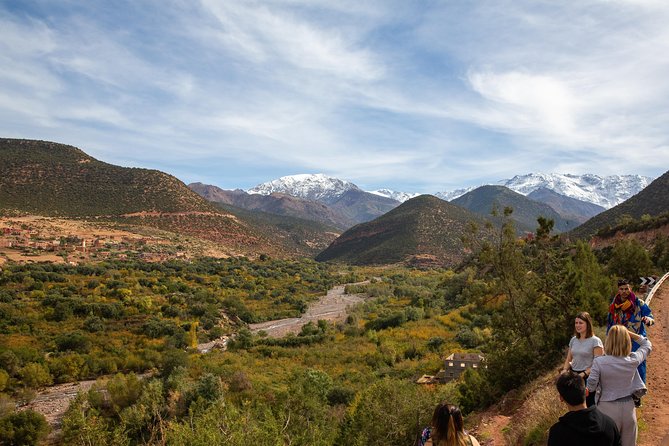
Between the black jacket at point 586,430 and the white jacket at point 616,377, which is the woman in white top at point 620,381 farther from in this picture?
the black jacket at point 586,430

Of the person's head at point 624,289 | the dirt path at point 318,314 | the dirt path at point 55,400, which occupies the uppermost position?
the person's head at point 624,289

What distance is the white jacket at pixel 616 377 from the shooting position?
3.97 meters

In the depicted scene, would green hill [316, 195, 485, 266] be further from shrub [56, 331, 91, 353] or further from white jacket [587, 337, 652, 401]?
white jacket [587, 337, 652, 401]

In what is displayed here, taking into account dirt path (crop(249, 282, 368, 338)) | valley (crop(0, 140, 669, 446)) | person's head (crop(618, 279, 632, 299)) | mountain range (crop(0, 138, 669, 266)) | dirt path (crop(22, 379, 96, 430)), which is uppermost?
mountain range (crop(0, 138, 669, 266))

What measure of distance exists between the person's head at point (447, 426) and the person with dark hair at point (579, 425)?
667 millimetres

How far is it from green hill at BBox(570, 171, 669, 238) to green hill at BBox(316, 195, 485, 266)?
74.0 feet

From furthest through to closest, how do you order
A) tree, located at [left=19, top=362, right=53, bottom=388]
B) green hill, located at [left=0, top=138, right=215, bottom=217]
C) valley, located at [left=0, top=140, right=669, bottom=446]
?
green hill, located at [left=0, top=138, right=215, bottom=217] < tree, located at [left=19, top=362, right=53, bottom=388] < valley, located at [left=0, top=140, right=669, bottom=446]

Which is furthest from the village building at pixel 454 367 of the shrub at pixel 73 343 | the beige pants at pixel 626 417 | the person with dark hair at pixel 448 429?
the shrub at pixel 73 343

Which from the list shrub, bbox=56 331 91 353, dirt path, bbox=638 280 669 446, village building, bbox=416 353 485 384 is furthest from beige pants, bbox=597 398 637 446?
shrub, bbox=56 331 91 353

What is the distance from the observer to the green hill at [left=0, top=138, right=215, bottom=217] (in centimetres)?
6550

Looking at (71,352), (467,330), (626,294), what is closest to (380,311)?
(467,330)

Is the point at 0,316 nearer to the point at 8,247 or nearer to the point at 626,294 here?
the point at 8,247

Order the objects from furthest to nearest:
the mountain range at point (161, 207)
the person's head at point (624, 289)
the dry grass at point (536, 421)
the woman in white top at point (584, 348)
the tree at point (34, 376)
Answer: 1. the mountain range at point (161, 207)
2. the tree at point (34, 376)
3. the dry grass at point (536, 421)
4. the person's head at point (624, 289)
5. the woman in white top at point (584, 348)

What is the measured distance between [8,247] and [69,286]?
15.4 m
